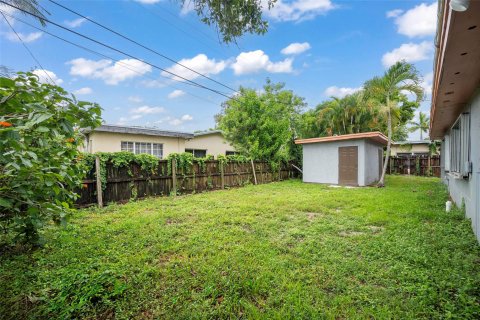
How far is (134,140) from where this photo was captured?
1175 centimetres

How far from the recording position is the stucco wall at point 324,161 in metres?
10.8

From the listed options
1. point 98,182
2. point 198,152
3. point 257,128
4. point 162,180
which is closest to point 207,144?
point 198,152

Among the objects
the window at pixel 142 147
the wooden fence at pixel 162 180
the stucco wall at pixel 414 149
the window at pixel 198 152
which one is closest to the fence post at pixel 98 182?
the wooden fence at pixel 162 180

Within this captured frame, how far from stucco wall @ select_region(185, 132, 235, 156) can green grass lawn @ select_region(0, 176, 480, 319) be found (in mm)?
10429

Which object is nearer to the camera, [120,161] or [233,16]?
[233,16]

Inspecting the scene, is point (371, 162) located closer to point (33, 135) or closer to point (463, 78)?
point (463, 78)

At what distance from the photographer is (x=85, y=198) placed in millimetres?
6191

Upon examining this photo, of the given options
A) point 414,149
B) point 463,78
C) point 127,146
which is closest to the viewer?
point 463,78

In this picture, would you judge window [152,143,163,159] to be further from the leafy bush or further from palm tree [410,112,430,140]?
palm tree [410,112,430,140]

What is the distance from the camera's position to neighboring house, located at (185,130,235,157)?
14.9 metres

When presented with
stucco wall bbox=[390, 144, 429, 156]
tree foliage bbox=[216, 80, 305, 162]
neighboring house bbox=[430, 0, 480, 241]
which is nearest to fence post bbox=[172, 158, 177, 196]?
tree foliage bbox=[216, 80, 305, 162]

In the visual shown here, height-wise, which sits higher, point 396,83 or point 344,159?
point 396,83

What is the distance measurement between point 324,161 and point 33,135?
1181 cm

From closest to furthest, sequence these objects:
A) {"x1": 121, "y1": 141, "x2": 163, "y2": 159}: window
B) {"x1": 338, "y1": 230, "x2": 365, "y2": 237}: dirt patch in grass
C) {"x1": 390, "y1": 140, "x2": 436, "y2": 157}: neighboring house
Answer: {"x1": 338, "y1": 230, "x2": 365, "y2": 237}: dirt patch in grass → {"x1": 121, "y1": 141, "x2": 163, "y2": 159}: window → {"x1": 390, "y1": 140, "x2": 436, "y2": 157}: neighboring house
